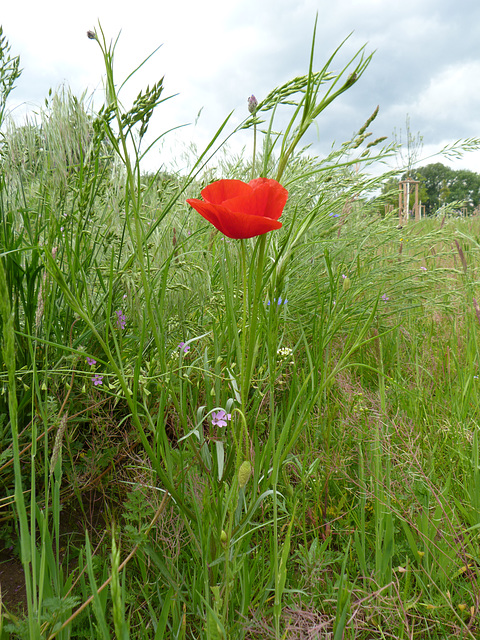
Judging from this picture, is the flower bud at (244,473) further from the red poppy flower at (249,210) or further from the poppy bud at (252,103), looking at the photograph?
the poppy bud at (252,103)

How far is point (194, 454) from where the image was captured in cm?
93

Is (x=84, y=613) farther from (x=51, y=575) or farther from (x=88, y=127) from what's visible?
(x=88, y=127)

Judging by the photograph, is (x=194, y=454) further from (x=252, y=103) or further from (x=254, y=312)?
(x=252, y=103)

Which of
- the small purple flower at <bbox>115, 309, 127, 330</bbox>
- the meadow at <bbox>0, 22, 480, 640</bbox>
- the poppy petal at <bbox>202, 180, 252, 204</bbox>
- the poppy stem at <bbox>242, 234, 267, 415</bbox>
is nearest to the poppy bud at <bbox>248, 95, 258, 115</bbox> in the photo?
the meadow at <bbox>0, 22, 480, 640</bbox>

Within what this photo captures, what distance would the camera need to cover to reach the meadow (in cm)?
72

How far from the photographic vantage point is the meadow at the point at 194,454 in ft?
2.37

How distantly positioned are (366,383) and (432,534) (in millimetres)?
768

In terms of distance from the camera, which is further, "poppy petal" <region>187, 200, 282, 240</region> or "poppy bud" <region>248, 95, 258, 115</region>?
"poppy bud" <region>248, 95, 258, 115</region>

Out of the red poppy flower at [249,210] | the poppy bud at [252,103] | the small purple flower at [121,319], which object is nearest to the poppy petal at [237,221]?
the red poppy flower at [249,210]

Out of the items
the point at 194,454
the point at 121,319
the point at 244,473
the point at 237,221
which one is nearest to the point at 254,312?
the point at 237,221

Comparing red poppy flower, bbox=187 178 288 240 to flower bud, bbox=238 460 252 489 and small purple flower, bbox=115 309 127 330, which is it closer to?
flower bud, bbox=238 460 252 489

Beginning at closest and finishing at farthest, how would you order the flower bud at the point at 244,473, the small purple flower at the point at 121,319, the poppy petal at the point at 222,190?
the flower bud at the point at 244,473
the poppy petal at the point at 222,190
the small purple flower at the point at 121,319

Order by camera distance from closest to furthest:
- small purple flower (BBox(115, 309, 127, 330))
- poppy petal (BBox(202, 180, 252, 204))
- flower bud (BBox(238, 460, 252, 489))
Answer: flower bud (BBox(238, 460, 252, 489)) → poppy petal (BBox(202, 180, 252, 204)) → small purple flower (BBox(115, 309, 127, 330))

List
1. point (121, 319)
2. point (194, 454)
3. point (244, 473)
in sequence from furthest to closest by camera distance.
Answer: point (121, 319)
point (194, 454)
point (244, 473)
